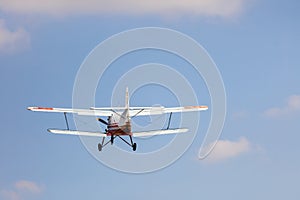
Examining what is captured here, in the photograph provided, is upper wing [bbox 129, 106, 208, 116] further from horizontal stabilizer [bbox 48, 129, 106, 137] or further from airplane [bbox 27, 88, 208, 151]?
horizontal stabilizer [bbox 48, 129, 106, 137]

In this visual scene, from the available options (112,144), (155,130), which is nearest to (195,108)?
(155,130)

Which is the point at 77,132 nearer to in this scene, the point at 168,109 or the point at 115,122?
the point at 115,122

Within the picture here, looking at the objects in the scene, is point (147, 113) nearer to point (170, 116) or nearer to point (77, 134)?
point (170, 116)

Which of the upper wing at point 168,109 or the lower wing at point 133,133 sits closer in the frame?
the lower wing at point 133,133

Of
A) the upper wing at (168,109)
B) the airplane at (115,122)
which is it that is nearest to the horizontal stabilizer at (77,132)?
the airplane at (115,122)

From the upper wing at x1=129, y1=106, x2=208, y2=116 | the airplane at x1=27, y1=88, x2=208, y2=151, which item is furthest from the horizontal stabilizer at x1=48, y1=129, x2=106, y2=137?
the upper wing at x1=129, y1=106, x2=208, y2=116

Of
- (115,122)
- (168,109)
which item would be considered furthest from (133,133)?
(168,109)

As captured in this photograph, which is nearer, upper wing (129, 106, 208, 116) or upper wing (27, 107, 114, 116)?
upper wing (27, 107, 114, 116)

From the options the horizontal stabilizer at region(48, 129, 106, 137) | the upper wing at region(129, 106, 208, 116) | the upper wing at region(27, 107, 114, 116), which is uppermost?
the upper wing at region(129, 106, 208, 116)

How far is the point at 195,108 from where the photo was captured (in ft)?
334

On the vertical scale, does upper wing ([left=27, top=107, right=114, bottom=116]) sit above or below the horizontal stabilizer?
above

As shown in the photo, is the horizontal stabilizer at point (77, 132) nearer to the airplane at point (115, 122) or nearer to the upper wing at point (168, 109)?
the airplane at point (115, 122)

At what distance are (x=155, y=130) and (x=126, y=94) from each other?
6.25 meters

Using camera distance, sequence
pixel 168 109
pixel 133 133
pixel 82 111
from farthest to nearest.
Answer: pixel 168 109 → pixel 82 111 → pixel 133 133
